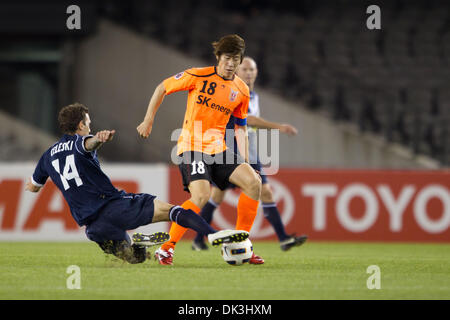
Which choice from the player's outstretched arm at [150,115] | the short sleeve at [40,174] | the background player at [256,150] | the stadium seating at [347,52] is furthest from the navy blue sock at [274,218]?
the stadium seating at [347,52]

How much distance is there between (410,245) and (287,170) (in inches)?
78.2

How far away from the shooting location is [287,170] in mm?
11125

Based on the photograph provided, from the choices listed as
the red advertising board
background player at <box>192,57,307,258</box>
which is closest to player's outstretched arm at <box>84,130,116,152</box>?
background player at <box>192,57,307,258</box>

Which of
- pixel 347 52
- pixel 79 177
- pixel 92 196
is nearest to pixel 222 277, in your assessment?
pixel 92 196

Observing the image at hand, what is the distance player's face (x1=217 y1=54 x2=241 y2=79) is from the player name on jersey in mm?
1420

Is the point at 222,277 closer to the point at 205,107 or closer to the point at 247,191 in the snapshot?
the point at 247,191

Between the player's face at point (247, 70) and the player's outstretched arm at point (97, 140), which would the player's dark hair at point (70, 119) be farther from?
the player's face at point (247, 70)

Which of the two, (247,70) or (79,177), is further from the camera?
(247,70)

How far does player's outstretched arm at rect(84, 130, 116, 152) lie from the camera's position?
5.54 m

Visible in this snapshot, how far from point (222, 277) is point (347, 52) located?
12394 millimetres

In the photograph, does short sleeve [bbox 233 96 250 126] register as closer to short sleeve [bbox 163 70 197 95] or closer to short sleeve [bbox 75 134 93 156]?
short sleeve [bbox 163 70 197 95]

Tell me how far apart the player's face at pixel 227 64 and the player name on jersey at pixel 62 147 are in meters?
1.42

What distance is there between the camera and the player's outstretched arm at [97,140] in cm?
554

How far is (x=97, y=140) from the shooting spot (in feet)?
18.7
